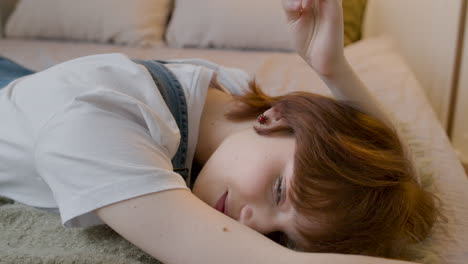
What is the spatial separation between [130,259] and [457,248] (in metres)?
0.50

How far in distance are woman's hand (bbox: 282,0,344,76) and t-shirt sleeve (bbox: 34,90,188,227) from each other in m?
0.27

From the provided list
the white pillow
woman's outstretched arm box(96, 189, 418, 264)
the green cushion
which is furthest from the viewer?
the green cushion

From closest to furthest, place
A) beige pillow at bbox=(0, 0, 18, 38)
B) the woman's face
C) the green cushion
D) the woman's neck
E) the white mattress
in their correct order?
1. the woman's face
2. the white mattress
3. the woman's neck
4. the green cushion
5. beige pillow at bbox=(0, 0, 18, 38)

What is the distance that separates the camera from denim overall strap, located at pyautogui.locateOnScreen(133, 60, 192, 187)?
973mm

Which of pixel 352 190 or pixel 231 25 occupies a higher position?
pixel 352 190

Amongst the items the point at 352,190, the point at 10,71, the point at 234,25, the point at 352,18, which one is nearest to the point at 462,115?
the point at 352,18

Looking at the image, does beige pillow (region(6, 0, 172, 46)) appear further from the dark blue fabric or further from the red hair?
the red hair

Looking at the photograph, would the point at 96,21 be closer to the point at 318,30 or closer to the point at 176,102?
the point at 176,102

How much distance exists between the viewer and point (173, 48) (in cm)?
206

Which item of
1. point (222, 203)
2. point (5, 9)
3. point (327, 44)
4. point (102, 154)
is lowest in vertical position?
point (5, 9)

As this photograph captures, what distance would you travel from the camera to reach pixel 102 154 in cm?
75

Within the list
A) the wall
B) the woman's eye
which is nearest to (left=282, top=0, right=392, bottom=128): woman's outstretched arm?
the woman's eye

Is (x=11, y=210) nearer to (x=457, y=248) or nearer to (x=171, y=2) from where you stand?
(x=457, y=248)

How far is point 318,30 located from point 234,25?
1152mm
